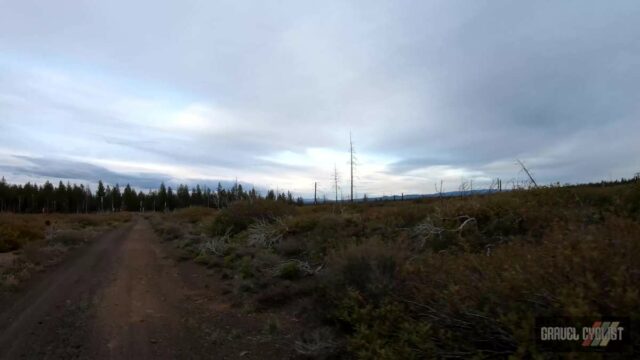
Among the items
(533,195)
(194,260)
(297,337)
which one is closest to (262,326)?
(297,337)

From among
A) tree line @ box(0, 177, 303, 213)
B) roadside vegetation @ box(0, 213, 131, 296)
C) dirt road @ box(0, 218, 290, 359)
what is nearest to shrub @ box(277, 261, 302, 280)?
dirt road @ box(0, 218, 290, 359)

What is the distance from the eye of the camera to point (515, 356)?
3305 millimetres

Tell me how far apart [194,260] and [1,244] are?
11.1 m

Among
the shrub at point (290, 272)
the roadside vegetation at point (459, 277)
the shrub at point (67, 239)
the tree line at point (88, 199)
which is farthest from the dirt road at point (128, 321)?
A: the tree line at point (88, 199)

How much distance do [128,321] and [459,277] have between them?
5.59 meters

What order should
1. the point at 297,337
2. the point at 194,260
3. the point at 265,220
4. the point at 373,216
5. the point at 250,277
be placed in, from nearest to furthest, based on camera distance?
the point at 297,337
the point at 250,277
the point at 373,216
the point at 194,260
the point at 265,220

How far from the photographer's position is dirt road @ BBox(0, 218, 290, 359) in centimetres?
584

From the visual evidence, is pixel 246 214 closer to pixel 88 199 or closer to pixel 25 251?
pixel 25 251

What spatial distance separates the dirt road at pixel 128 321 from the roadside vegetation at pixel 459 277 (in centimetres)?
79

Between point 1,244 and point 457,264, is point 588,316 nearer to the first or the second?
point 457,264

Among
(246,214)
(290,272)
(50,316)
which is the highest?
(246,214)

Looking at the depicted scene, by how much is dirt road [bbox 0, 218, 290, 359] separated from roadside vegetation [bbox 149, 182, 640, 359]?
0.79 m

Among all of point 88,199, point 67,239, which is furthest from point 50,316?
point 88,199

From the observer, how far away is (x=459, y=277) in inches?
180
